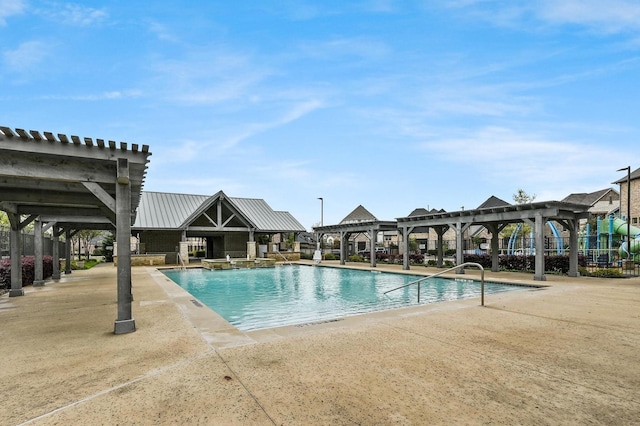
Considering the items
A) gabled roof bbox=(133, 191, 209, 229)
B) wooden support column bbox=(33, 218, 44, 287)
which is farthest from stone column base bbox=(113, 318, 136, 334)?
gabled roof bbox=(133, 191, 209, 229)

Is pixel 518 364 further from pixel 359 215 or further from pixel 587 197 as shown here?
pixel 587 197

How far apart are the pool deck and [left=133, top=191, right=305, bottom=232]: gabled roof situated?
19592 millimetres

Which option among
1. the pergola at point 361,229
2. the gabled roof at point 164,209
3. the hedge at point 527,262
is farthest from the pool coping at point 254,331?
the gabled roof at point 164,209

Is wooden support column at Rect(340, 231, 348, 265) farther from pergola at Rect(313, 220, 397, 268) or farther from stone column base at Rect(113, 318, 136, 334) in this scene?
stone column base at Rect(113, 318, 136, 334)

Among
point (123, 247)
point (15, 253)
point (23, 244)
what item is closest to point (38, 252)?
point (15, 253)

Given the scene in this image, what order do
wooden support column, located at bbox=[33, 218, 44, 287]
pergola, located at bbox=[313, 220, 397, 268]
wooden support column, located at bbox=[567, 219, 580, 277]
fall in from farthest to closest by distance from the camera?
pergola, located at bbox=[313, 220, 397, 268] < wooden support column, located at bbox=[567, 219, 580, 277] < wooden support column, located at bbox=[33, 218, 44, 287]

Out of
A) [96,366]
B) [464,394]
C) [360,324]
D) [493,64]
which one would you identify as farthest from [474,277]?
[96,366]

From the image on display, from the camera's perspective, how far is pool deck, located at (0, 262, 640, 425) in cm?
308

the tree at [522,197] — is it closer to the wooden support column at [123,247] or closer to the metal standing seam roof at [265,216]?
the metal standing seam roof at [265,216]

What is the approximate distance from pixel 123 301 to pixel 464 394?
220 inches

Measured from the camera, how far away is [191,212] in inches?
1136

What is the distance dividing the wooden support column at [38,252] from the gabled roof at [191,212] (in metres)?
12.1

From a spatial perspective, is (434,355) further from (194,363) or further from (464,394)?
(194,363)

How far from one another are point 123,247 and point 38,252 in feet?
29.9
